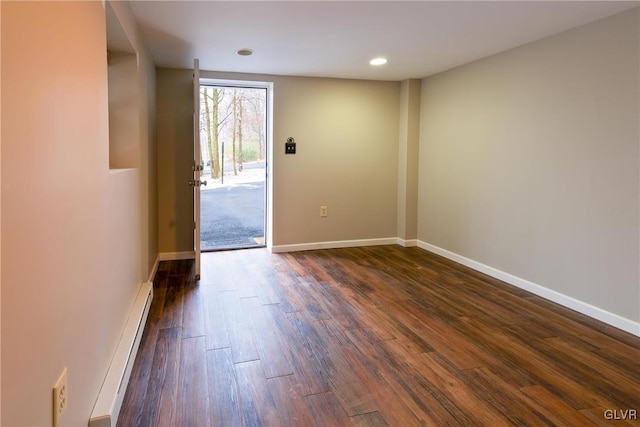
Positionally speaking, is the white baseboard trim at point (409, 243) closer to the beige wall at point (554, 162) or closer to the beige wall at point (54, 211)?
the beige wall at point (554, 162)

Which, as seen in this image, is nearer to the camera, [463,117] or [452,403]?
[452,403]

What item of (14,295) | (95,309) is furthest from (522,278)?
(14,295)

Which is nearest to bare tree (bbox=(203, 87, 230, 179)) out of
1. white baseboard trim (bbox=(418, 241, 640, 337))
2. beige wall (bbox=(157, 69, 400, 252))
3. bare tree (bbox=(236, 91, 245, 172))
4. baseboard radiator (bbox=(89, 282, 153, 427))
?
bare tree (bbox=(236, 91, 245, 172))

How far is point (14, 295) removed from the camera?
0.96 metres

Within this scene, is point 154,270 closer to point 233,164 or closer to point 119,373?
point 119,373

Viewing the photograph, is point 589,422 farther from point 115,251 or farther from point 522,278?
point 115,251

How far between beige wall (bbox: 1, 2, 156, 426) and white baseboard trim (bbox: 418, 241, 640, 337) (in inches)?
122

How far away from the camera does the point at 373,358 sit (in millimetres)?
2324

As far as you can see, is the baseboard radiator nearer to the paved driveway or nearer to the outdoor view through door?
the outdoor view through door

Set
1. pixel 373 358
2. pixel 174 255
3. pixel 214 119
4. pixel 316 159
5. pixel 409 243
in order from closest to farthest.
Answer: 1. pixel 373 358
2. pixel 174 255
3. pixel 316 159
4. pixel 409 243
5. pixel 214 119

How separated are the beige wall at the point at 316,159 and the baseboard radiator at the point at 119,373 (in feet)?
6.60

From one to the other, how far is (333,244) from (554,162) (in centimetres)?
262

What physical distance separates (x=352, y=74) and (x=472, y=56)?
1.33 meters

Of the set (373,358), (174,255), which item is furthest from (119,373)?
(174,255)
